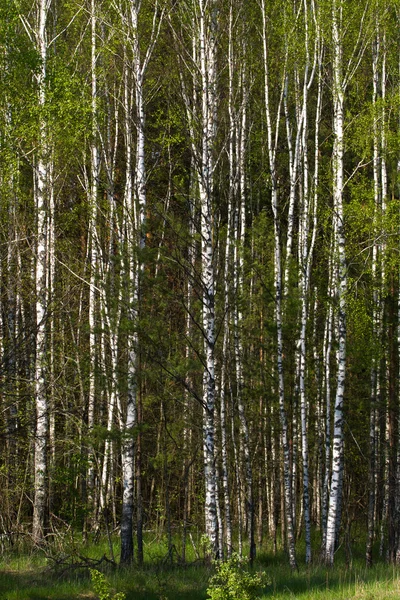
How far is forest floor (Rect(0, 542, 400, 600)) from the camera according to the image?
883cm

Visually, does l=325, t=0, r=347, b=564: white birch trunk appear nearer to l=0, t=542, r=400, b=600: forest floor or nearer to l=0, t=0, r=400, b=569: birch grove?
l=0, t=0, r=400, b=569: birch grove

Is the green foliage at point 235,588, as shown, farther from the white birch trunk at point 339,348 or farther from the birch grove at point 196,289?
the white birch trunk at point 339,348

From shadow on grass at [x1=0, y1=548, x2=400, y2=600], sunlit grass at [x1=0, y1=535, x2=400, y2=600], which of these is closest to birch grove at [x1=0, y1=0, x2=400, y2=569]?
sunlit grass at [x1=0, y1=535, x2=400, y2=600]

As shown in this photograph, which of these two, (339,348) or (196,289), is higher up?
(196,289)

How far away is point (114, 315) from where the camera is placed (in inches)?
491

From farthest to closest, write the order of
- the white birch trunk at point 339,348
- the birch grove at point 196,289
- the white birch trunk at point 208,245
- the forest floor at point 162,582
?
the white birch trunk at point 339,348 → the birch grove at point 196,289 → the white birch trunk at point 208,245 → the forest floor at point 162,582

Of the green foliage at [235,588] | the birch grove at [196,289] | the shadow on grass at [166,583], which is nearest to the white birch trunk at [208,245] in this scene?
the birch grove at [196,289]

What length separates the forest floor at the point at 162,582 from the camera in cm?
883

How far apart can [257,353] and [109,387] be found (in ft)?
20.6

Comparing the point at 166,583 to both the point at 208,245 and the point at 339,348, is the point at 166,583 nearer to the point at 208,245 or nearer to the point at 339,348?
the point at 208,245

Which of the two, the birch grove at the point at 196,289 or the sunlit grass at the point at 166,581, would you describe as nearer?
the sunlit grass at the point at 166,581

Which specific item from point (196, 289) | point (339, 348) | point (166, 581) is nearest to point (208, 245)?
point (339, 348)

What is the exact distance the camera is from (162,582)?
9.66 metres

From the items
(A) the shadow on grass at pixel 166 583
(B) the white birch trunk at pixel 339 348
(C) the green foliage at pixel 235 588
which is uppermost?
(B) the white birch trunk at pixel 339 348
